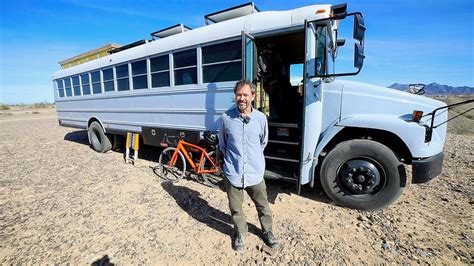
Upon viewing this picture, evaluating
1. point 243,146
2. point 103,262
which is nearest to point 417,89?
point 243,146

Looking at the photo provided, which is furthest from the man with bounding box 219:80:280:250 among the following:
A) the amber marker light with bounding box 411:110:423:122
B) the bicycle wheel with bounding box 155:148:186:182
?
the bicycle wheel with bounding box 155:148:186:182

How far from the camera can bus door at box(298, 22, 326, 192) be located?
3.13 metres

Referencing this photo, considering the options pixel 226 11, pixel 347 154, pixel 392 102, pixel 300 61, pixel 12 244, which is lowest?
pixel 12 244

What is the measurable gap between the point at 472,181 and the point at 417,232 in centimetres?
233

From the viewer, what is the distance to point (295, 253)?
8.38 feet

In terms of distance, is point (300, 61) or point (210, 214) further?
point (300, 61)

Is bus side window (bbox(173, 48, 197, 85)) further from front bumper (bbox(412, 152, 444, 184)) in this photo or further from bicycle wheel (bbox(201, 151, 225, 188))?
front bumper (bbox(412, 152, 444, 184))

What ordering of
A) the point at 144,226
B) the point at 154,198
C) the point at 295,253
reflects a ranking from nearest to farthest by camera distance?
the point at 295,253 < the point at 144,226 < the point at 154,198

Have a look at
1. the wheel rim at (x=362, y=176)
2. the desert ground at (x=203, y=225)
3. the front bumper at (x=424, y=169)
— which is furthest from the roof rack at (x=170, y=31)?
the front bumper at (x=424, y=169)

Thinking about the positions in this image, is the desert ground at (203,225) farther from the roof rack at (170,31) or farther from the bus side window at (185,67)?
the roof rack at (170,31)

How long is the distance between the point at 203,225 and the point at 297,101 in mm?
3210

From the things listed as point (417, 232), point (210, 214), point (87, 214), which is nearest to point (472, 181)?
point (417, 232)

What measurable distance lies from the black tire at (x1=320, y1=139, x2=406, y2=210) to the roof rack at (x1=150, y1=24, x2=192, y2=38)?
11.9ft

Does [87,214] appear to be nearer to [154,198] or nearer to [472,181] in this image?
[154,198]
